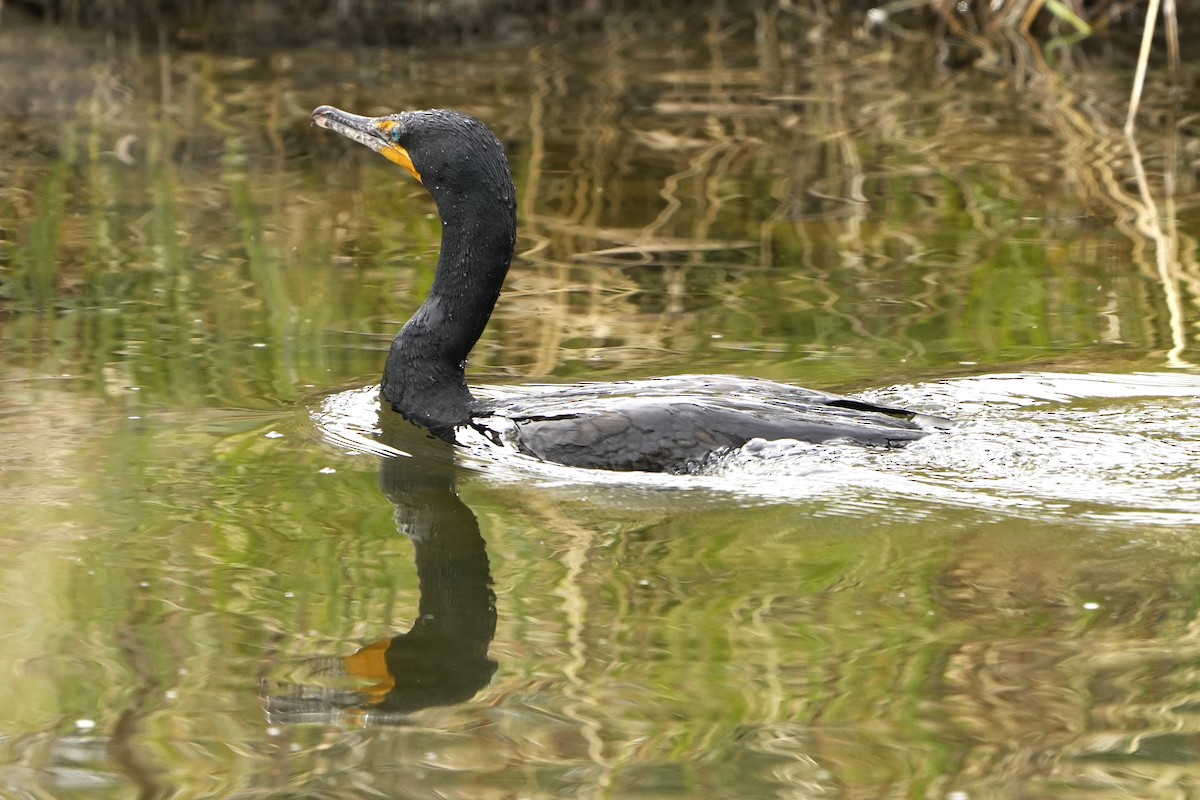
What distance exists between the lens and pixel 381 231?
8852 millimetres

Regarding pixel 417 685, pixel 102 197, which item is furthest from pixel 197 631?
pixel 102 197

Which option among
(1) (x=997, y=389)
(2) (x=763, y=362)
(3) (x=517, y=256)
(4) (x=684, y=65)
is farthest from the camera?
(4) (x=684, y=65)

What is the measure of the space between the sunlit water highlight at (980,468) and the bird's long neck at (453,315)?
0.17 metres

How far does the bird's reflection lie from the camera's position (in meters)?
4.17

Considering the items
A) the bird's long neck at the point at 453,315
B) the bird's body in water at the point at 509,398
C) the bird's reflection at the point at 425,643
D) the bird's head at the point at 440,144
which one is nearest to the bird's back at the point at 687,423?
the bird's body in water at the point at 509,398

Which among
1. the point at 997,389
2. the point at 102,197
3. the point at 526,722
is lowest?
the point at 526,722

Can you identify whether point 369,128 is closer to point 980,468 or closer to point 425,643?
point 425,643

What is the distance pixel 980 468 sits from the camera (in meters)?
5.61

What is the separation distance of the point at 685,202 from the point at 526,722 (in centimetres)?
575

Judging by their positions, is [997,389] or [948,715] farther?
[997,389]

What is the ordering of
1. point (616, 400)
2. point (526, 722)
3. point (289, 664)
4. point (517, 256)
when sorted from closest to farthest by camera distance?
point (526, 722) → point (289, 664) → point (616, 400) → point (517, 256)

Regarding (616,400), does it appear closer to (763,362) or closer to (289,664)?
(763,362)

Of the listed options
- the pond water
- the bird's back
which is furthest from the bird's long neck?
Answer: the bird's back

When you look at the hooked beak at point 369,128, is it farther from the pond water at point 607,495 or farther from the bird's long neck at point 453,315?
the pond water at point 607,495
